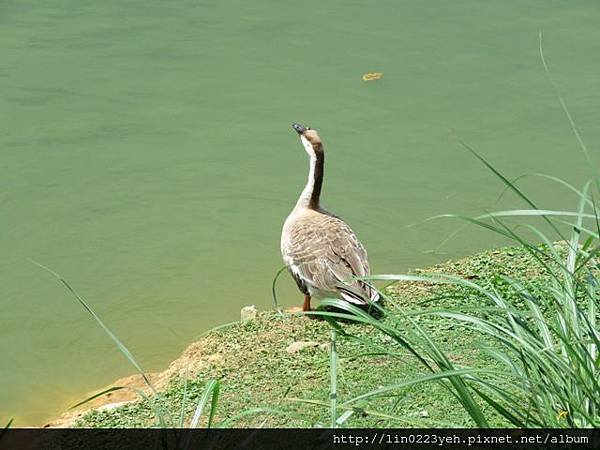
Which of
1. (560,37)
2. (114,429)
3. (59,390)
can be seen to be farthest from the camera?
(560,37)

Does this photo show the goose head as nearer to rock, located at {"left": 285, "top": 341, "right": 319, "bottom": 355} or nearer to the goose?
the goose

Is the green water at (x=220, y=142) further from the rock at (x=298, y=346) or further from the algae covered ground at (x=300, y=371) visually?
the rock at (x=298, y=346)

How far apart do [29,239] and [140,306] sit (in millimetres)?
1366

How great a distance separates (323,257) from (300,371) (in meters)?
1.23

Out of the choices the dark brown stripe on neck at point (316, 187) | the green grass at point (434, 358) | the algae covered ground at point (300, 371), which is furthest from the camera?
the dark brown stripe on neck at point (316, 187)

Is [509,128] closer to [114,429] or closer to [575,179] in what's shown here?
[575,179]

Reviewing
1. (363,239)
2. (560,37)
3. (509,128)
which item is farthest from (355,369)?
(560,37)

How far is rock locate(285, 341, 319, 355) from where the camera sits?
5297 mm

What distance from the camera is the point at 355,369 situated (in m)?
4.90

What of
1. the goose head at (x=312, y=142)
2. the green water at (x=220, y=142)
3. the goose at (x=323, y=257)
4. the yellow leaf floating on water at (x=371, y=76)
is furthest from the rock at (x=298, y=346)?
the yellow leaf floating on water at (x=371, y=76)

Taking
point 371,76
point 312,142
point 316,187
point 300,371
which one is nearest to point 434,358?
point 300,371

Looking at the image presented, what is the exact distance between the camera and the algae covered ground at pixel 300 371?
4320 millimetres

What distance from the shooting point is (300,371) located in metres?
5.00

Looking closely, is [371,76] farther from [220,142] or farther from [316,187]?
[316,187]
